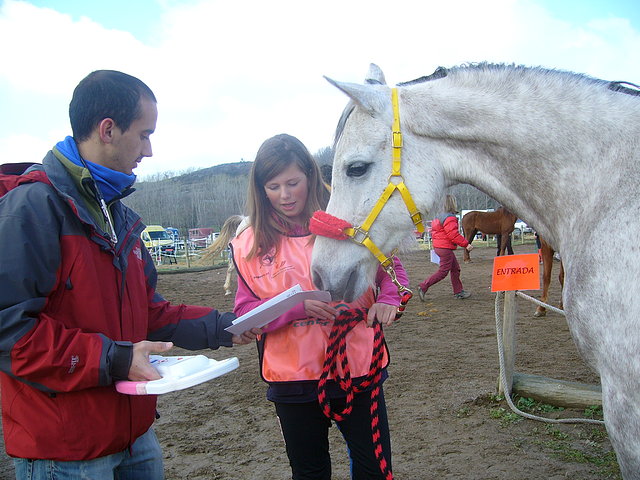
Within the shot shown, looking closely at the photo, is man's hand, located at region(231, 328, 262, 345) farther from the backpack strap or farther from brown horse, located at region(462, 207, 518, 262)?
brown horse, located at region(462, 207, 518, 262)

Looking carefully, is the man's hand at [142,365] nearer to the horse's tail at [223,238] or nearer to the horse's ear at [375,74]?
the horse's ear at [375,74]

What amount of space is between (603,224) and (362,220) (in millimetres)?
880

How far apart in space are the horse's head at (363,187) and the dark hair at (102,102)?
79 centimetres

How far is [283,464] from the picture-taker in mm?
3475

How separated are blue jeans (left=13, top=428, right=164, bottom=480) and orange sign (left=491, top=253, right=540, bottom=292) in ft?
10.3

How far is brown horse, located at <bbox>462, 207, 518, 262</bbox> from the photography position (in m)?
14.8

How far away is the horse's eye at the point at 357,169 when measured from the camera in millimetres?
1918

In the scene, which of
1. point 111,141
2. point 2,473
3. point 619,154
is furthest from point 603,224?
point 2,473

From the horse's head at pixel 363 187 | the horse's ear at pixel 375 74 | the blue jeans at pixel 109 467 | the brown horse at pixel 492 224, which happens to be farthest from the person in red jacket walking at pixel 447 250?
the blue jeans at pixel 109 467

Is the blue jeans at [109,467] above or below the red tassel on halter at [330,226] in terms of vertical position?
below

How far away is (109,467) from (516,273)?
360cm

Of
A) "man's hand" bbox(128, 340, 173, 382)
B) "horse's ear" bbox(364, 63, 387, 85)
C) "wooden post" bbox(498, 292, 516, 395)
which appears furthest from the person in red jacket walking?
"man's hand" bbox(128, 340, 173, 382)

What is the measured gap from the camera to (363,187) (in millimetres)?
1939

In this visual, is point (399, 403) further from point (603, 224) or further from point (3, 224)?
point (3, 224)
